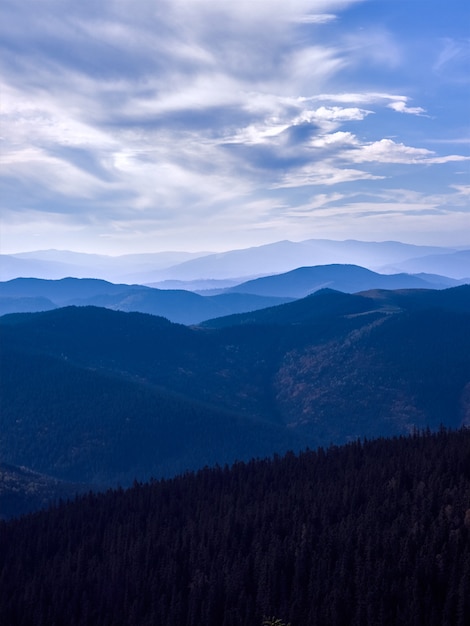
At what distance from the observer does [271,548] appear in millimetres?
78000

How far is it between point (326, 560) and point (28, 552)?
4856cm

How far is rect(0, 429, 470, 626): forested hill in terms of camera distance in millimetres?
63875

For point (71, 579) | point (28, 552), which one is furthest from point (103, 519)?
point (71, 579)

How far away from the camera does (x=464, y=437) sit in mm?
100625

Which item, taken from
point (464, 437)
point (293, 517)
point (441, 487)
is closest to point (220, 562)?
point (293, 517)

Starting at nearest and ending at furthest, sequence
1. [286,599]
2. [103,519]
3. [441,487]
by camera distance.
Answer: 1. [286,599]
2. [441,487]
3. [103,519]

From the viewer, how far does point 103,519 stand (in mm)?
106125

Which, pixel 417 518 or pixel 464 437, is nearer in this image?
pixel 417 518

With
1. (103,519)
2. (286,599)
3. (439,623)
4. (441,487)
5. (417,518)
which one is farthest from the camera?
(103,519)

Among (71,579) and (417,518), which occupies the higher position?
(417,518)

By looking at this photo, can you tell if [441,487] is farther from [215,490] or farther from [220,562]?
[215,490]

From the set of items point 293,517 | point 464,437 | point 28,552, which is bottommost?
point 28,552

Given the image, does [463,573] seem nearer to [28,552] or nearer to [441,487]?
[441,487]

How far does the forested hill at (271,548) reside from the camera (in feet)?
210
